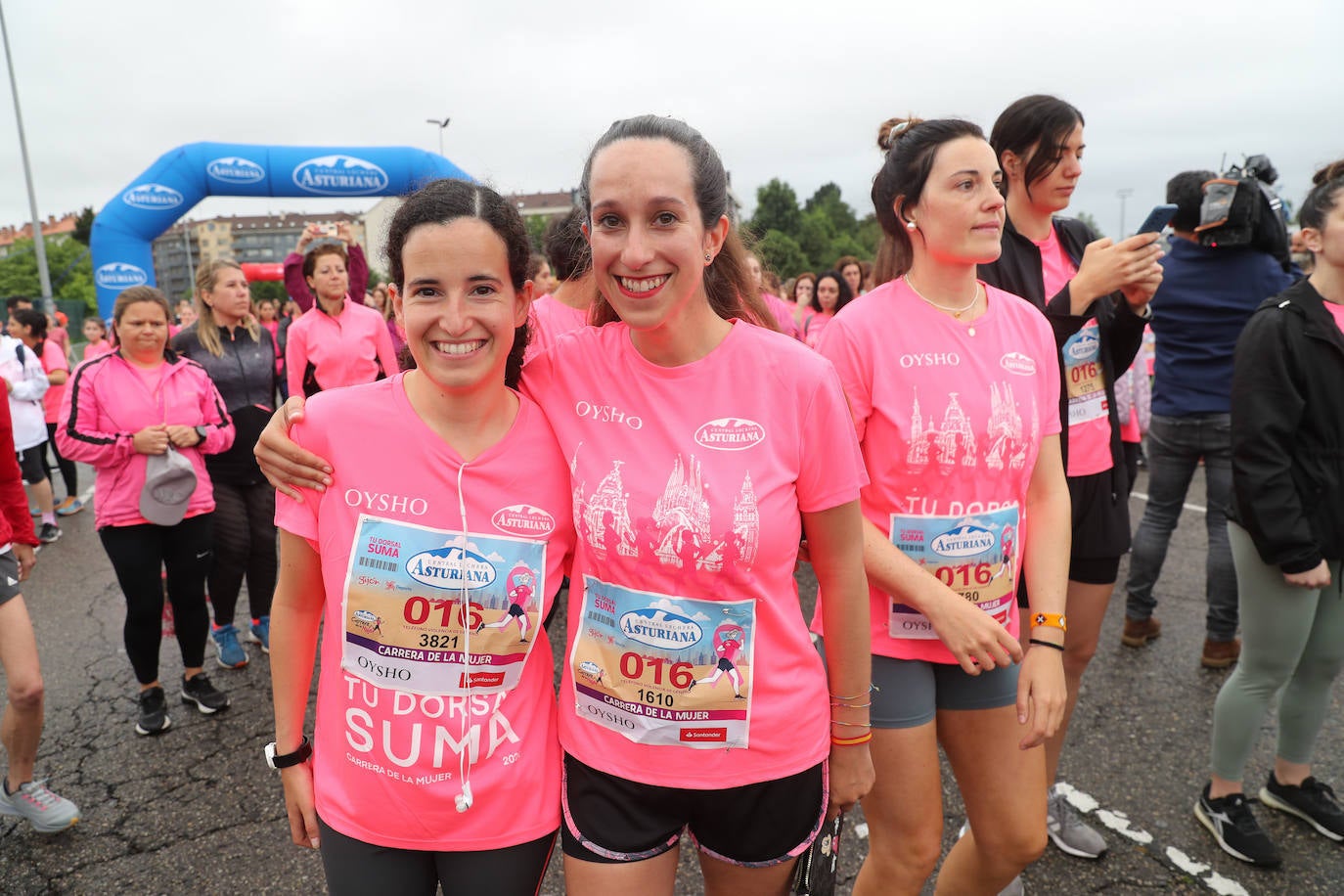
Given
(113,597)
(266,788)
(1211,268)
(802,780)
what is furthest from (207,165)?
(802,780)

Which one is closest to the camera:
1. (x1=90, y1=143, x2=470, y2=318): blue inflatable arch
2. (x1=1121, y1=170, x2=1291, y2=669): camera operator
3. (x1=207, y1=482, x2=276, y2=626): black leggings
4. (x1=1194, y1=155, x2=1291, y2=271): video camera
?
(x1=1194, y1=155, x2=1291, y2=271): video camera

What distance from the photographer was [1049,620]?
1990mm

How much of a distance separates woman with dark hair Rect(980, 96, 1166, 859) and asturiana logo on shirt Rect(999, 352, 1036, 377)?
1.18 feet

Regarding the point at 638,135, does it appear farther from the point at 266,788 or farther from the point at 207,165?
the point at 207,165

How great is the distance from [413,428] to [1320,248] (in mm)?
2863

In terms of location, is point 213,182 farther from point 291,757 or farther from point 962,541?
point 962,541

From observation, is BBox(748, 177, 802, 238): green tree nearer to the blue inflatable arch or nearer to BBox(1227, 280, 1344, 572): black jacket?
the blue inflatable arch

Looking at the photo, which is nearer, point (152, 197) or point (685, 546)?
point (685, 546)

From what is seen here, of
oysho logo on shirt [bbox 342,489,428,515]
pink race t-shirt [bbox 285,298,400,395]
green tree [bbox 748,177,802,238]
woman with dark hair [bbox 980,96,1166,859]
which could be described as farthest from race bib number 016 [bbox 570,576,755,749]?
green tree [bbox 748,177,802,238]

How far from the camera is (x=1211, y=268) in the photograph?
4.30 m

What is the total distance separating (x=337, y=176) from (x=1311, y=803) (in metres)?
13.3

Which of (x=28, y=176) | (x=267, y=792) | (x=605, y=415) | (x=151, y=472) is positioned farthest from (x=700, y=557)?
(x=28, y=176)

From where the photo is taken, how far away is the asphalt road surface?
9.04ft

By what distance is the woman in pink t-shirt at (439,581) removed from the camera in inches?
60.7
